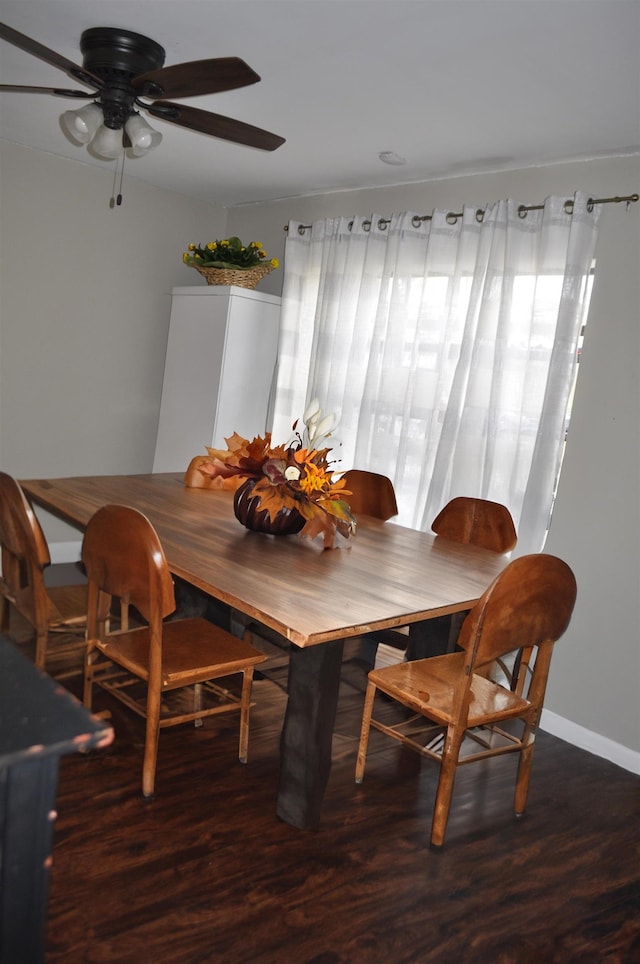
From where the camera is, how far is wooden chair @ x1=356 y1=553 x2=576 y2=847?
82.7 inches

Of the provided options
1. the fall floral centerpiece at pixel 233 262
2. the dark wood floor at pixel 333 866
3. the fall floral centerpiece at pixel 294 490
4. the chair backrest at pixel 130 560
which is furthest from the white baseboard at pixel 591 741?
the fall floral centerpiece at pixel 233 262

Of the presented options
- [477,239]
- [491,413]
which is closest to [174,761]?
[491,413]

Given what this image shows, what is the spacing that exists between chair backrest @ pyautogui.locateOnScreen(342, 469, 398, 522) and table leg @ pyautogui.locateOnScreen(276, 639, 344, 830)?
4.46 feet

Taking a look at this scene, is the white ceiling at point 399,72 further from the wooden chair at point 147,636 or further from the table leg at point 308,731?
the table leg at point 308,731

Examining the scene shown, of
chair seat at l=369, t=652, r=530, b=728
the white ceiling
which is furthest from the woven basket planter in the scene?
chair seat at l=369, t=652, r=530, b=728

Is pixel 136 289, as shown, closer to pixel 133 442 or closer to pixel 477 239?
pixel 133 442

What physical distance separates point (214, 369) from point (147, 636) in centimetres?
244

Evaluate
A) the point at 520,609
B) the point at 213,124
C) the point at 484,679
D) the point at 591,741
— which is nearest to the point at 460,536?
the point at 484,679

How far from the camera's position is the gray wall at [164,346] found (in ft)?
10.0

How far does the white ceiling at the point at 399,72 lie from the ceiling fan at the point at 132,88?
8cm

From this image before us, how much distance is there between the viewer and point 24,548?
2551 millimetres

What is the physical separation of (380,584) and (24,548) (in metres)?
1.18

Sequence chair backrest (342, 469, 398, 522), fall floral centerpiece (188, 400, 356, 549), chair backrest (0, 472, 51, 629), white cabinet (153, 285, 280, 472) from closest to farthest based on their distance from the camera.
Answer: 1. chair backrest (0, 472, 51, 629)
2. fall floral centerpiece (188, 400, 356, 549)
3. chair backrest (342, 469, 398, 522)
4. white cabinet (153, 285, 280, 472)

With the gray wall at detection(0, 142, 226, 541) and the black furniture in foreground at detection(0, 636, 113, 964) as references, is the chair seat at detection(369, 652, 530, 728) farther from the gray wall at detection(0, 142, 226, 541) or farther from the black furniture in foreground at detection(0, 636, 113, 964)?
the gray wall at detection(0, 142, 226, 541)
